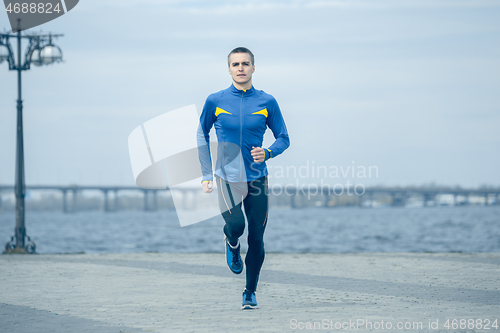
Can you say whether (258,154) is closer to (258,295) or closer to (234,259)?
(234,259)

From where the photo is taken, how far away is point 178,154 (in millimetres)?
7547

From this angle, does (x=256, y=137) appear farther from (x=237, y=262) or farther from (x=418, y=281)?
(x=418, y=281)

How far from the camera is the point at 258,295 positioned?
6.63 m

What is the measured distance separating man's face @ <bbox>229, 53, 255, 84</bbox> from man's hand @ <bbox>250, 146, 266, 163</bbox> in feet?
2.26

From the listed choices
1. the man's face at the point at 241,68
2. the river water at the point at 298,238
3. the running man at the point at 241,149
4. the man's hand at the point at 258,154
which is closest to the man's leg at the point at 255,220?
the running man at the point at 241,149

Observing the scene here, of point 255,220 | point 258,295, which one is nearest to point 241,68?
point 255,220

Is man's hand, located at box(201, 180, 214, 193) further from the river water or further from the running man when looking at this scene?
the river water

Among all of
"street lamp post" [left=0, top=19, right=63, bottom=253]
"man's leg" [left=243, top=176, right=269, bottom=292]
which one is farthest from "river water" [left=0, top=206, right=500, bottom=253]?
"man's leg" [left=243, top=176, right=269, bottom=292]

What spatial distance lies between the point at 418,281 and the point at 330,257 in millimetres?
3573

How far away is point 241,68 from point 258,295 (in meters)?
2.49

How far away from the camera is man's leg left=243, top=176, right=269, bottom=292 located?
575cm

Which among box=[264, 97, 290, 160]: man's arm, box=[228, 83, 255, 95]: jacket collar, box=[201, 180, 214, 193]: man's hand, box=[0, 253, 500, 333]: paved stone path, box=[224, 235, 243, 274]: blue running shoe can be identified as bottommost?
box=[0, 253, 500, 333]: paved stone path

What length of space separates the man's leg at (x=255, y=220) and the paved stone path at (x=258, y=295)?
35cm

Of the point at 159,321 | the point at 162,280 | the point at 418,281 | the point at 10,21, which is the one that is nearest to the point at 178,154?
the point at 162,280
